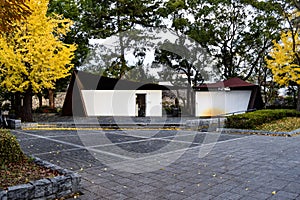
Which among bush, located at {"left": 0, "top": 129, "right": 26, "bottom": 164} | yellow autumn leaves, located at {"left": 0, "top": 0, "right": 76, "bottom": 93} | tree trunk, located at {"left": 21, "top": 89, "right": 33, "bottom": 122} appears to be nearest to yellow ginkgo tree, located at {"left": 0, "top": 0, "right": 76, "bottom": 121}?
yellow autumn leaves, located at {"left": 0, "top": 0, "right": 76, "bottom": 93}

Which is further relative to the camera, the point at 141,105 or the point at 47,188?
the point at 141,105

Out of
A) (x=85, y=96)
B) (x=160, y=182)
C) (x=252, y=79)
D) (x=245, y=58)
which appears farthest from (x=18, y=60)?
(x=252, y=79)

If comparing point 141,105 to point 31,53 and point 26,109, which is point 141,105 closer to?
point 26,109

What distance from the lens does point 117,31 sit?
1828cm

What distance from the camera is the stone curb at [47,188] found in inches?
127

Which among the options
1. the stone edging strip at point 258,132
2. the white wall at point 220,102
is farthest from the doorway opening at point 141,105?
the stone edging strip at point 258,132

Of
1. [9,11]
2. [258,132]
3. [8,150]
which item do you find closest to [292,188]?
[8,150]

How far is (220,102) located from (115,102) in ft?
24.5

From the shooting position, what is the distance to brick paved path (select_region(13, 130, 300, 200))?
3.95 m

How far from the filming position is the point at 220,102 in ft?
61.2

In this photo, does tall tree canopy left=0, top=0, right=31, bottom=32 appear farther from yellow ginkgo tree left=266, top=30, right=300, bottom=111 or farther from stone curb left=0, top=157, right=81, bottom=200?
yellow ginkgo tree left=266, top=30, right=300, bottom=111

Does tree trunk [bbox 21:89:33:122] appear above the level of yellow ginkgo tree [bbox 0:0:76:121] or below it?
below

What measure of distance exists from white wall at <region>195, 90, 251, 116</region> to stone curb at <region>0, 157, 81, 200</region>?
15557mm

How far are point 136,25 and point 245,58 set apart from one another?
9188mm
